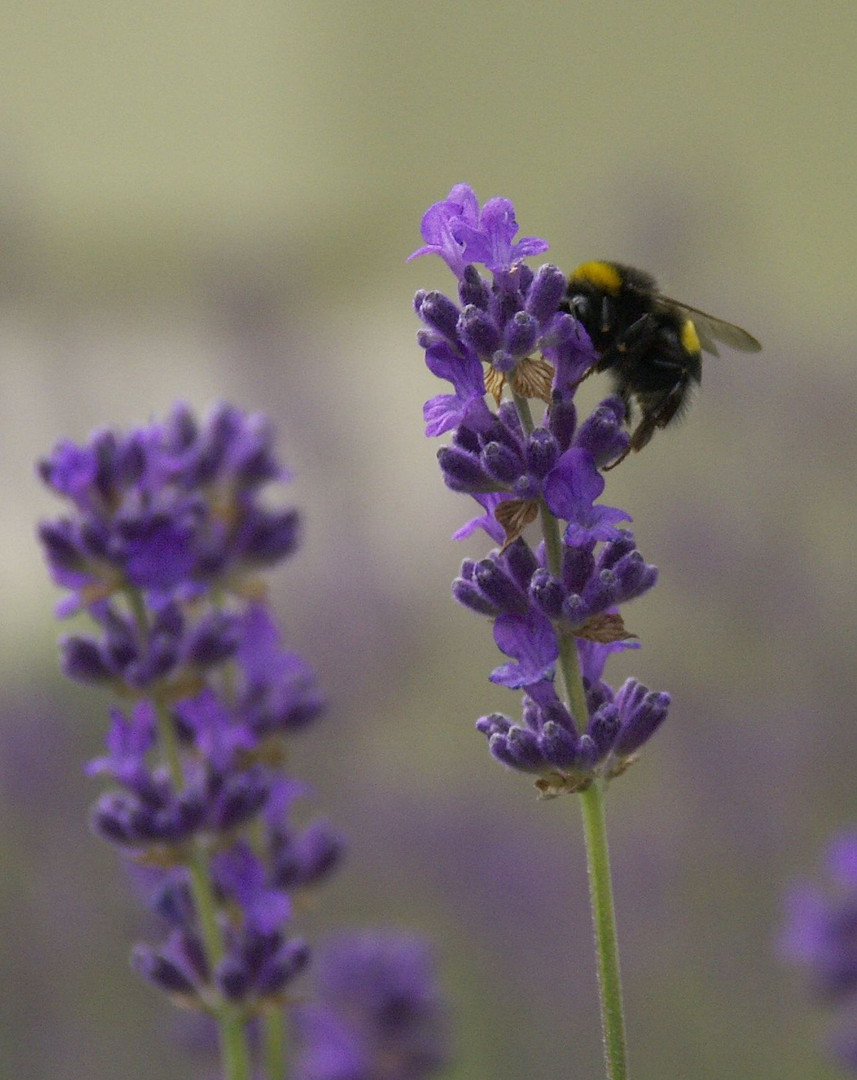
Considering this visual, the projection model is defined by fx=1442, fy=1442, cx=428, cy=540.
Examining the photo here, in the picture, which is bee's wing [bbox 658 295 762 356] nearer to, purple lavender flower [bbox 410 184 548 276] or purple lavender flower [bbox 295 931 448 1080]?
purple lavender flower [bbox 410 184 548 276]

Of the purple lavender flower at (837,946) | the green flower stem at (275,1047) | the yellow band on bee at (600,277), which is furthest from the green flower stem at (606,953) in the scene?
the purple lavender flower at (837,946)

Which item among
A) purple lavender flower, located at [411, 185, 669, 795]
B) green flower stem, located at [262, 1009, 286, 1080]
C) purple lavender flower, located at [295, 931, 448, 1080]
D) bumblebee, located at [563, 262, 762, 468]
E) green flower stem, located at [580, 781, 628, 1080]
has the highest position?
bumblebee, located at [563, 262, 762, 468]

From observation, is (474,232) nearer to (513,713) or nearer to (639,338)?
(639,338)

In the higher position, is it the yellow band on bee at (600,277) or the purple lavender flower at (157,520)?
the yellow band on bee at (600,277)

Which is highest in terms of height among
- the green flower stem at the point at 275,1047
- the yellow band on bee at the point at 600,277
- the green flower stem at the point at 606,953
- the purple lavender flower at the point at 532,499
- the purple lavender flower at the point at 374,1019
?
the yellow band on bee at the point at 600,277

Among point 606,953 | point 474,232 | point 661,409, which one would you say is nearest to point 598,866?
point 606,953

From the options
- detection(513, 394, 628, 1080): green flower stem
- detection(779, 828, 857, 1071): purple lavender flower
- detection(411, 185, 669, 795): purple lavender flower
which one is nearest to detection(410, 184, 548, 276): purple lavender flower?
detection(411, 185, 669, 795): purple lavender flower

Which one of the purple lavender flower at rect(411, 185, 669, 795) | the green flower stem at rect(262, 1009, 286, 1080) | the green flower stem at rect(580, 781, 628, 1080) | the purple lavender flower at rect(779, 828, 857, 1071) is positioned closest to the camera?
the green flower stem at rect(580, 781, 628, 1080)

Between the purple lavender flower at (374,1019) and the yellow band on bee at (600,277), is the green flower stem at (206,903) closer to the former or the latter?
the yellow band on bee at (600,277)

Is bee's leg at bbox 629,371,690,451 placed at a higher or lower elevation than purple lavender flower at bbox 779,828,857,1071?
higher
